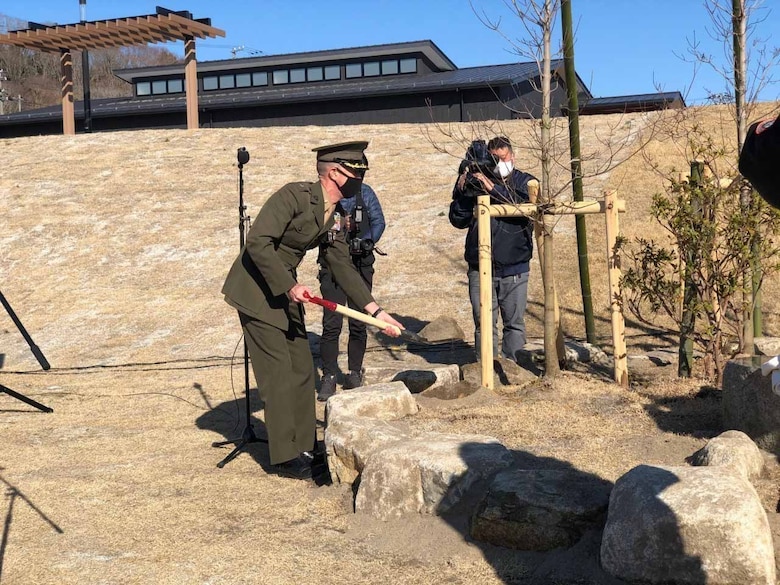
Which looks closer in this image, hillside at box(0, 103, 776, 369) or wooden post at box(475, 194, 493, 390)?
wooden post at box(475, 194, 493, 390)

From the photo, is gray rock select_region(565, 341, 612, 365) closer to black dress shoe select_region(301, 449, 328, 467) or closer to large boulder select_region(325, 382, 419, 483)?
large boulder select_region(325, 382, 419, 483)

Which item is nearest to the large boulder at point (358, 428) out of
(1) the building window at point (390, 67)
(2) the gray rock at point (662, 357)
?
(2) the gray rock at point (662, 357)

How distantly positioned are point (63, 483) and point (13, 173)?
1923cm

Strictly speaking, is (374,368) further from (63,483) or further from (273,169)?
(273,169)

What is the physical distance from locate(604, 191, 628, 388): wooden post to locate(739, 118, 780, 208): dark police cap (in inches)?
168

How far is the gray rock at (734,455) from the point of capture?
4.23 meters

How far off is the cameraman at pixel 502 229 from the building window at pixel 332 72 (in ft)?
90.2

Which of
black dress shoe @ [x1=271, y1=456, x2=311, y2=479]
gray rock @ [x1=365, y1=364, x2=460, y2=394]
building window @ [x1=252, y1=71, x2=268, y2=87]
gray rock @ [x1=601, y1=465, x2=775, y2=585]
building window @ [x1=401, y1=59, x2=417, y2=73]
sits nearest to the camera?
gray rock @ [x1=601, y1=465, x2=775, y2=585]

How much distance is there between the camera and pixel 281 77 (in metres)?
34.8

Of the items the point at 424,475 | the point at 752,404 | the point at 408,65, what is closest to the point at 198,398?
the point at 424,475

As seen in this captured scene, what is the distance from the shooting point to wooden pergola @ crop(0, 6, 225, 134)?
2480cm

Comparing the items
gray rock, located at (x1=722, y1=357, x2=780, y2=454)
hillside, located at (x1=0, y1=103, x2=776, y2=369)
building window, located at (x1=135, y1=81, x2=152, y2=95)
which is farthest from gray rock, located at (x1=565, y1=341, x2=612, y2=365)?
building window, located at (x1=135, y1=81, x2=152, y2=95)

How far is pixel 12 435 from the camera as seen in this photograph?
21.2 feet

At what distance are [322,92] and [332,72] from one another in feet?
15.2
